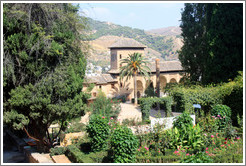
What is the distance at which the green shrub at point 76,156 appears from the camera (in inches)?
311

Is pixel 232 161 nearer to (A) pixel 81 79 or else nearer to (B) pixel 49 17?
(A) pixel 81 79

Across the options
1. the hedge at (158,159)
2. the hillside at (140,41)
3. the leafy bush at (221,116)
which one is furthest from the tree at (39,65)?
the hillside at (140,41)

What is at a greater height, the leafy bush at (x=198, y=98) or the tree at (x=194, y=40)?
the tree at (x=194, y=40)

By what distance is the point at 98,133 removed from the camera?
8.41m

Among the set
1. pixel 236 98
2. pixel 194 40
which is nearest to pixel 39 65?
pixel 236 98

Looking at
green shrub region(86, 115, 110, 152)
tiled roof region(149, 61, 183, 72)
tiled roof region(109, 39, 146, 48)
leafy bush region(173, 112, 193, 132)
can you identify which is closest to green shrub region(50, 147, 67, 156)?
green shrub region(86, 115, 110, 152)

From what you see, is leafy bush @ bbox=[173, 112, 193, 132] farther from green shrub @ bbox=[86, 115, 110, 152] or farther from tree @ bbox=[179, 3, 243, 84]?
tree @ bbox=[179, 3, 243, 84]

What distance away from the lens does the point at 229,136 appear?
946 centimetres

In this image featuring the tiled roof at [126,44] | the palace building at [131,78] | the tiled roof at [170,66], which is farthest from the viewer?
the tiled roof at [170,66]

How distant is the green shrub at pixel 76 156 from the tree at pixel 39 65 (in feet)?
3.78

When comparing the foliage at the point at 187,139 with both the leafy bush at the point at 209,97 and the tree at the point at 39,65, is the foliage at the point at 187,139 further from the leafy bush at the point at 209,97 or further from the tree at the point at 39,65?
the leafy bush at the point at 209,97

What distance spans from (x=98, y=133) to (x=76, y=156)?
0.98 m

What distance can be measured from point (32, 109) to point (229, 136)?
6925 millimetres

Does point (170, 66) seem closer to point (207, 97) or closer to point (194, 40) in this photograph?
point (194, 40)
